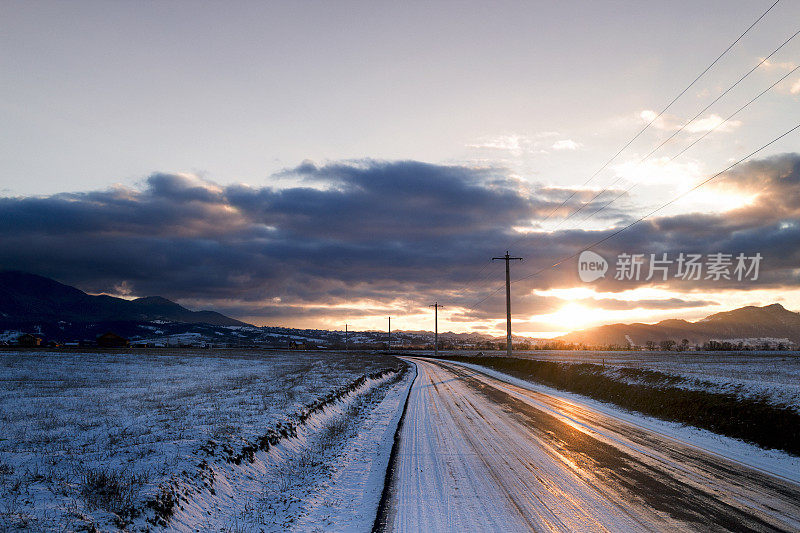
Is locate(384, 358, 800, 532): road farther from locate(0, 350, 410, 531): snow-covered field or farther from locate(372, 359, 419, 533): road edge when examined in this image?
locate(0, 350, 410, 531): snow-covered field

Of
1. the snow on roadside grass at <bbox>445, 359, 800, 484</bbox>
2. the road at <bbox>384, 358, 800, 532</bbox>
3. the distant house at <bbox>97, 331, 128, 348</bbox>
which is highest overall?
the road at <bbox>384, 358, 800, 532</bbox>

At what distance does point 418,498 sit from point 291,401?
11.5 meters

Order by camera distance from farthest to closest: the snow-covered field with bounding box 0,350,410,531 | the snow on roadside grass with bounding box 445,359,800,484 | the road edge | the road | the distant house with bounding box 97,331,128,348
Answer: the distant house with bounding box 97,331,128,348
the snow on roadside grass with bounding box 445,359,800,484
the snow-covered field with bounding box 0,350,410,531
the road
the road edge

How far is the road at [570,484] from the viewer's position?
6645mm

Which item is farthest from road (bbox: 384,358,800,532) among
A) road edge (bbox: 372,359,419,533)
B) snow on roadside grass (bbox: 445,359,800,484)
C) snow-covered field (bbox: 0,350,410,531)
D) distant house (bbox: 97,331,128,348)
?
distant house (bbox: 97,331,128,348)

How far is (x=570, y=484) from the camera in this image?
8406 mm

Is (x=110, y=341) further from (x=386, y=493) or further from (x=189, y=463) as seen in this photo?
(x=386, y=493)

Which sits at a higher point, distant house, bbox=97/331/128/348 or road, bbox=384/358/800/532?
road, bbox=384/358/800/532

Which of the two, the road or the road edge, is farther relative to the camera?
the road

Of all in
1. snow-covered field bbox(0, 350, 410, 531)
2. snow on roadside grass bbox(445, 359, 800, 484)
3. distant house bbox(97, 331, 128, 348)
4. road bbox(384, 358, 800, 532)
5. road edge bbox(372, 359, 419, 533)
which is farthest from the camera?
distant house bbox(97, 331, 128, 348)

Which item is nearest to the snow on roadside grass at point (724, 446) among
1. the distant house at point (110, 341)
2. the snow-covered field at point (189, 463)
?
the snow-covered field at point (189, 463)

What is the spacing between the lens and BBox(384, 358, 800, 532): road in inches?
262

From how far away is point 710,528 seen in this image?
6395 millimetres

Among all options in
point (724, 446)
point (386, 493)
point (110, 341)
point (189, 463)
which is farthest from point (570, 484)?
point (110, 341)
